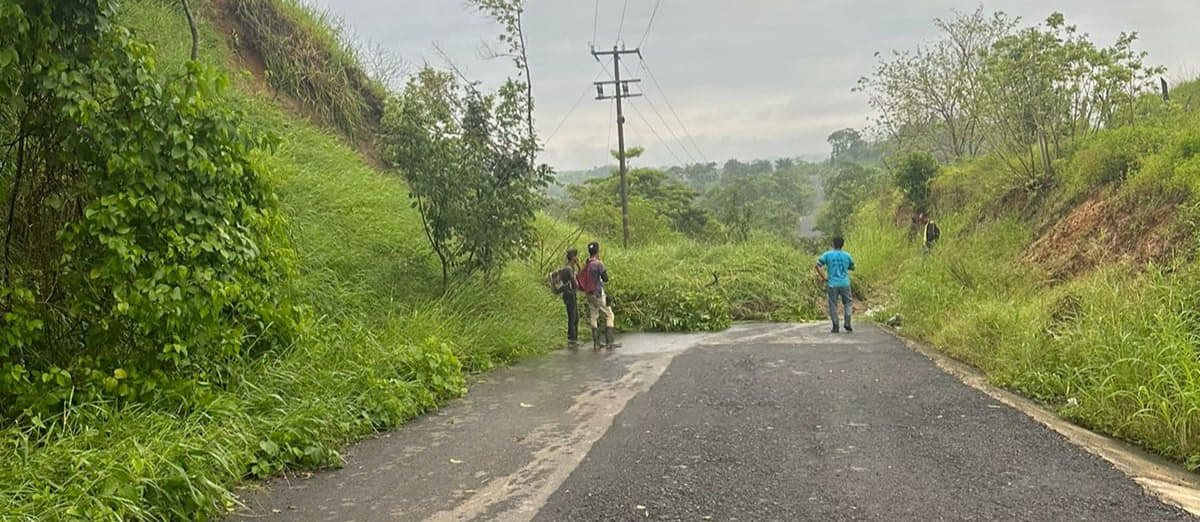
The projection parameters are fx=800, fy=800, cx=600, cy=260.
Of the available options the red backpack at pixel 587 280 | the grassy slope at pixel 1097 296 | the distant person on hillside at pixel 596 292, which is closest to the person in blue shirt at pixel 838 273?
the grassy slope at pixel 1097 296

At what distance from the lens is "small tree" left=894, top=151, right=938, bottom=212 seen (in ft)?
81.5

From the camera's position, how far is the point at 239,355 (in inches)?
263

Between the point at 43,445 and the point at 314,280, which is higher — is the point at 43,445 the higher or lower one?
the lower one

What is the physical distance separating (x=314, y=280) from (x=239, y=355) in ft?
9.81

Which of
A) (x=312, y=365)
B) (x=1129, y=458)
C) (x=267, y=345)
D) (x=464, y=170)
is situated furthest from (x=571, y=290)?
(x=1129, y=458)

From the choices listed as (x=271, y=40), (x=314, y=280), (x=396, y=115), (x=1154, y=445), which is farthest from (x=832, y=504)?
(x=271, y=40)

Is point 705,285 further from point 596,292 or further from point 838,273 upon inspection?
point 596,292

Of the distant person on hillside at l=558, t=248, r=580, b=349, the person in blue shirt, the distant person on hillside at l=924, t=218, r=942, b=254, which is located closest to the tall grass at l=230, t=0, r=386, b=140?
the distant person on hillside at l=558, t=248, r=580, b=349

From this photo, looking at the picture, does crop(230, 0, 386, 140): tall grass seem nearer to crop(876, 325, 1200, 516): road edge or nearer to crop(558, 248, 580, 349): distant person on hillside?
crop(558, 248, 580, 349): distant person on hillside

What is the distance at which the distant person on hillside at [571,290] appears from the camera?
12148 millimetres

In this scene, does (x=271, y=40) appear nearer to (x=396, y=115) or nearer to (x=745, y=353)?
(x=396, y=115)

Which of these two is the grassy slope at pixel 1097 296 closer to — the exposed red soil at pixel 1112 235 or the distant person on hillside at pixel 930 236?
the exposed red soil at pixel 1112 235

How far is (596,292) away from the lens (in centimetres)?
1210

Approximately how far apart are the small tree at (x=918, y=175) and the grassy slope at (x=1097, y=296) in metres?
7.28
